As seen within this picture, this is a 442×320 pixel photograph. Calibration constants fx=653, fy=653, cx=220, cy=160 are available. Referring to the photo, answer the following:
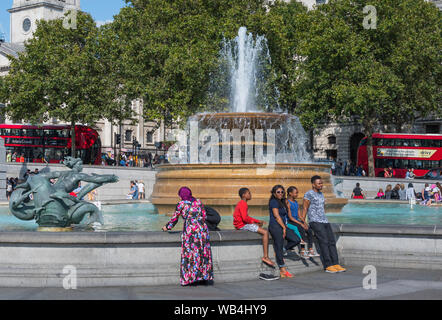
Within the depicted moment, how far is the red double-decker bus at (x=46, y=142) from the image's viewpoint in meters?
47.5

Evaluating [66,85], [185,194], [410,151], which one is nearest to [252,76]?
[410,151]

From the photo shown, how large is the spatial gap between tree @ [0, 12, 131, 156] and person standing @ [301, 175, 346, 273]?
1398 inches

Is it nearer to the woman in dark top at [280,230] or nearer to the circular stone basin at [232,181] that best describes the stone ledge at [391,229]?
the woman in dark top at [280,230]

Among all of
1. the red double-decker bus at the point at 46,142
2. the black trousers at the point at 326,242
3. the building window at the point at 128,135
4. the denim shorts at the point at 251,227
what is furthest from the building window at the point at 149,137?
the denim shorts at the point at 251,227

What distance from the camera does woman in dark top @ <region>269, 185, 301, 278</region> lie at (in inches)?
373

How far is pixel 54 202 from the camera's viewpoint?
9.95 m

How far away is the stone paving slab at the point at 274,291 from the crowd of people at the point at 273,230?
11.0 inches

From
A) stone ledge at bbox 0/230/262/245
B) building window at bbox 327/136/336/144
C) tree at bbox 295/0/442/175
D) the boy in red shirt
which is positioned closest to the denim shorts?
the boy in red shirt

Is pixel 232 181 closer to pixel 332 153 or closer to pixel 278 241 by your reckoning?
pixel 278 241

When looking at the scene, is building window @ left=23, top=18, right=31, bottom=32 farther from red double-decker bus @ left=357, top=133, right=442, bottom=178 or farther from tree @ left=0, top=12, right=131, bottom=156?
red double-decker bus @ left=357, top=133, right=442, bottom=178

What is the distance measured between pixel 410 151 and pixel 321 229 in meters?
36.4

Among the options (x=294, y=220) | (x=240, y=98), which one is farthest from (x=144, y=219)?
(x=240, y=98)

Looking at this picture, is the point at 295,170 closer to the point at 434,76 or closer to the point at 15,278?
the point at 15,278

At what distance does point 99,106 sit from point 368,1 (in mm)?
19428
